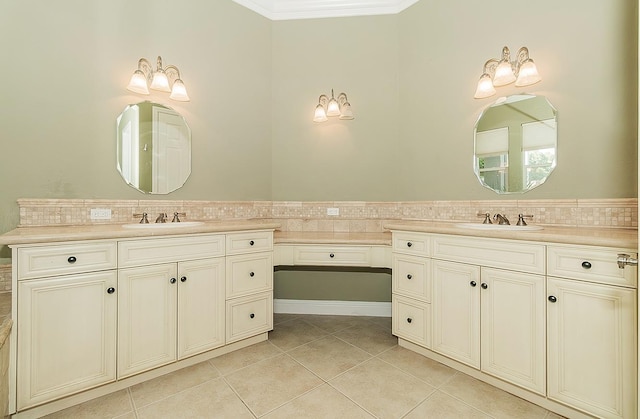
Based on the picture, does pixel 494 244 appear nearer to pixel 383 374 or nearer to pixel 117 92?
pixel 383 374

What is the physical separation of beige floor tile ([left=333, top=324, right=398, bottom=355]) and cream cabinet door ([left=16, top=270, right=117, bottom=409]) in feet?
5.29

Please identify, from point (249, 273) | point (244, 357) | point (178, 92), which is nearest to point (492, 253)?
point (249, 273)

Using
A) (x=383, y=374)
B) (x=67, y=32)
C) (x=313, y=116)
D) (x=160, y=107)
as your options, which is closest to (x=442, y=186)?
(x=313, y=116)

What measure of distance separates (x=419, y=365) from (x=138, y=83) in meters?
2.83

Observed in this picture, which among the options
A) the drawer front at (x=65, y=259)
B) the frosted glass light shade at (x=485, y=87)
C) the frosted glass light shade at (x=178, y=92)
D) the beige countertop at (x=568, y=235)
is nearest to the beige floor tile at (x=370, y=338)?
the beige countertop at (x=568, y=235)

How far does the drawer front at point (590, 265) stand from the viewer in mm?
1336

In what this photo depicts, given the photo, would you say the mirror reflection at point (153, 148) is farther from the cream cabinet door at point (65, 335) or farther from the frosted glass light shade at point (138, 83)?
the cream cabinet door at point (65, 335)

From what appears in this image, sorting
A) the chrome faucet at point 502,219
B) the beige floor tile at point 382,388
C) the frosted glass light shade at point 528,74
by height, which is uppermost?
the frosted glass light shade at point 528,74

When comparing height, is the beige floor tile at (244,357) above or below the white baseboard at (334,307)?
below

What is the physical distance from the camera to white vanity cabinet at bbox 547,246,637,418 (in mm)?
1334

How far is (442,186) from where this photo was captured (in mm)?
2621

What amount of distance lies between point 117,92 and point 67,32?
0.44 meters

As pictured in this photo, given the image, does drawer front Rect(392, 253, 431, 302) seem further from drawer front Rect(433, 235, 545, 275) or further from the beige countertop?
the beige countertop

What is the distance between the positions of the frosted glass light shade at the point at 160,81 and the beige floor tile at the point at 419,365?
2.61m
